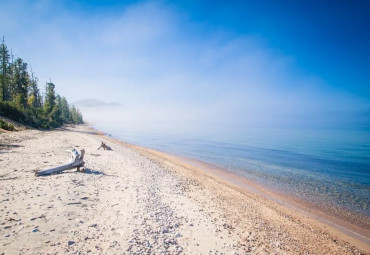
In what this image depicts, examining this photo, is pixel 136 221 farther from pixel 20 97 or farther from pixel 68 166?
pixel 20 97

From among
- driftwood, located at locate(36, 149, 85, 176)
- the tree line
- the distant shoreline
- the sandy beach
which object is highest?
the tree line

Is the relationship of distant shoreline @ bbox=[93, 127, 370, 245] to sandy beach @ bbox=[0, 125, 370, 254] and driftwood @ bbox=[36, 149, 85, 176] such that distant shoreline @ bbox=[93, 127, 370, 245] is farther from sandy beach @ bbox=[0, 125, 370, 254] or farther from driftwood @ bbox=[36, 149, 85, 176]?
driftwood @ bbox=[36, 149, 85, 176]

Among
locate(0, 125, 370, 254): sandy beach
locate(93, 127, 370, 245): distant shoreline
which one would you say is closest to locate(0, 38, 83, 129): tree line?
locate(0, 125, 370, 254): sandy beach

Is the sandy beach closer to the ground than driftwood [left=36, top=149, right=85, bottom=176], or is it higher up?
closer to the ground

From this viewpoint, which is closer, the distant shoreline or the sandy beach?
the sandy beach

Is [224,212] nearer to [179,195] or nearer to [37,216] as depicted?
[179,195]

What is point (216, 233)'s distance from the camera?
7.52m

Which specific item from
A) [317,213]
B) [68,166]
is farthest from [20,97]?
[317,213]

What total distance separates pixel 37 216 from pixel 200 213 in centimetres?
679

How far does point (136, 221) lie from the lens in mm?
7352

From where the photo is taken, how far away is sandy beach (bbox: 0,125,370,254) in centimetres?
572

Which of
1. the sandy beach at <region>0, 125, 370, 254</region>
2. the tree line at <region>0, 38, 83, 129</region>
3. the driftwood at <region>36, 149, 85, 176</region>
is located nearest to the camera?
the sandy beach at <region>0, 125, 370, 254</region>

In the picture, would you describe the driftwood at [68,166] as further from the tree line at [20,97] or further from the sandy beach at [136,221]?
the tree line at [20,97]

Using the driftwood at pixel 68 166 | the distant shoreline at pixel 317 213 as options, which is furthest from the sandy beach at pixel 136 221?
the distant shoreline at pixel 317 213
